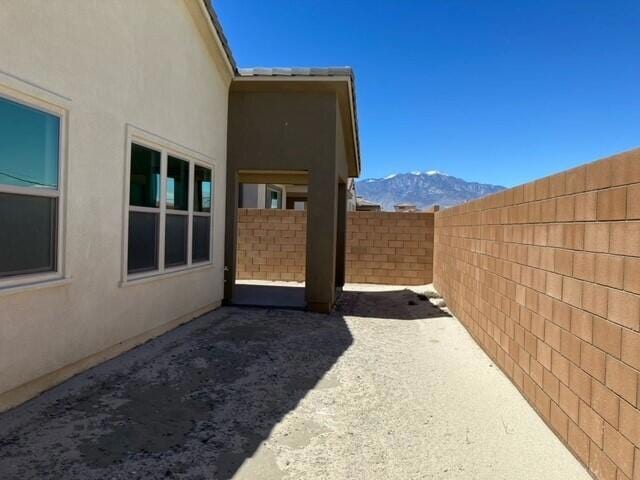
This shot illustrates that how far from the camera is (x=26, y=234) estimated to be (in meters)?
4.32

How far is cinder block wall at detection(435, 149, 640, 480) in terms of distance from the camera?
277 cm

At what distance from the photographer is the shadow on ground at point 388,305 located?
9.77 meters

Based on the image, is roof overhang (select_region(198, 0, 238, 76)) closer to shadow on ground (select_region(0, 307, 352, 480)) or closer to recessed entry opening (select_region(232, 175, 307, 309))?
shadow on ground (select_region(0, 307, 352, 480))

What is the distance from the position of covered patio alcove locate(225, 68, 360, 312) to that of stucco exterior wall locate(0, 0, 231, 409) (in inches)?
68.9

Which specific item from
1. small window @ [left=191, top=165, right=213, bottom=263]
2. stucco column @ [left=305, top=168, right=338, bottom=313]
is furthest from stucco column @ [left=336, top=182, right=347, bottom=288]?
small window @ [left=191, top=165, right=213, bottom=263]

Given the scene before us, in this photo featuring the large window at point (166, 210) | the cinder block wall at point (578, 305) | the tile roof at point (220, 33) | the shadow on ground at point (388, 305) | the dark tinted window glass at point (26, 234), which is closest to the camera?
the cinder block wall at point (578, 305)

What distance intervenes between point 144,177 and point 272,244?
8.12 meters

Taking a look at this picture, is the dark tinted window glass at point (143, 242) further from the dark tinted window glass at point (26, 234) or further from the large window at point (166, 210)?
the dark tinted window glass at point (26, 234)

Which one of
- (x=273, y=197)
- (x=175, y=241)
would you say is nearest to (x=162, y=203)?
(x=175, y=241)

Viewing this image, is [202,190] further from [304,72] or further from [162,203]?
[304,72]

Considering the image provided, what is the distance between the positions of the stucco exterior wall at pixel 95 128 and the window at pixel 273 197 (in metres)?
17.1

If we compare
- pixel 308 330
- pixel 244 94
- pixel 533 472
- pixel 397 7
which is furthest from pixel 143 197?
pixel 397 7

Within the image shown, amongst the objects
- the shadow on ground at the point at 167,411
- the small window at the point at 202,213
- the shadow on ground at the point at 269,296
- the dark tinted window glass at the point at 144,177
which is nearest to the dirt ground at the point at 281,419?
the shadow on ground at the point at 167,411

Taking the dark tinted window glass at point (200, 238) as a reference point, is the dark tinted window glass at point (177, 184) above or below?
above
